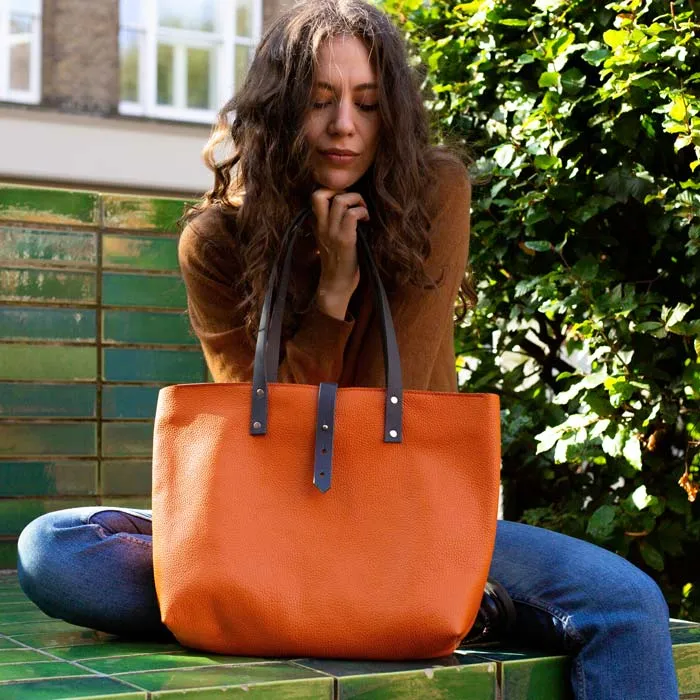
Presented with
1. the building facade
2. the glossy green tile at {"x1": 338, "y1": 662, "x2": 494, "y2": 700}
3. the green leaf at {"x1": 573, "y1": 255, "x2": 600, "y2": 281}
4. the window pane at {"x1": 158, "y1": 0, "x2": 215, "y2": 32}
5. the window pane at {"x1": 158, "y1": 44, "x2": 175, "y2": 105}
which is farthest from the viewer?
the window pane at {"x1": 158, "y1": 44, "x2": 175, "y2": 105}

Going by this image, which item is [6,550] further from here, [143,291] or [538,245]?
[538,245]

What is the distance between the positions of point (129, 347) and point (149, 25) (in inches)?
441

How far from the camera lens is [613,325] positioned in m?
2.71

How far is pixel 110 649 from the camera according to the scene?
209 centimetres

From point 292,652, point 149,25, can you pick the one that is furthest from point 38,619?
point 149,25

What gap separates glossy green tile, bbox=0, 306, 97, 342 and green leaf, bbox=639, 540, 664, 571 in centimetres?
162

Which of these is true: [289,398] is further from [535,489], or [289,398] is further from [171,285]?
[171,285]

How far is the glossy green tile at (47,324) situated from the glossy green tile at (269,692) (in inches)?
75.9

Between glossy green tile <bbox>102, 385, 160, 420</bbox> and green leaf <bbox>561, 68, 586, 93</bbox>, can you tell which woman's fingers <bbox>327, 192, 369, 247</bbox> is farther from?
glossy green tile <bbox>102, 385, 160, 420</bbox>

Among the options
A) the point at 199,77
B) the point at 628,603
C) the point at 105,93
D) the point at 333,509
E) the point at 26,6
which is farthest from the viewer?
the point at 199,77

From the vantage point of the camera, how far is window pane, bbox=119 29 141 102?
14.1 metres

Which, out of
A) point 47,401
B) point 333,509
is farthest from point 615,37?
point 47,401

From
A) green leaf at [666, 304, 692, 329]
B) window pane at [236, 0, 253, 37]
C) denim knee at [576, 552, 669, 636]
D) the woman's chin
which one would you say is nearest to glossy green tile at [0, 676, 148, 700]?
denim knee at [576, 552, 669, 636]

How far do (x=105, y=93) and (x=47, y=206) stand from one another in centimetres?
1082
